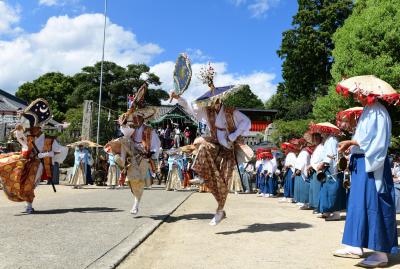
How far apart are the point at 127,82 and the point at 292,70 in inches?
617

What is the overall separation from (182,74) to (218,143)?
1.83m

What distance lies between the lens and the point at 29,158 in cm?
862

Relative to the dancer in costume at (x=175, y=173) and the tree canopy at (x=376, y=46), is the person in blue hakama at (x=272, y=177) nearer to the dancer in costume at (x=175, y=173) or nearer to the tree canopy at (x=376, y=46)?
the dancer in costume at (x=175, y=173)

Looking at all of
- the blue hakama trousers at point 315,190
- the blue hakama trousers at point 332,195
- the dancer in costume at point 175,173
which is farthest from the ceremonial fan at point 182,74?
the dancer in costume at point 175,173

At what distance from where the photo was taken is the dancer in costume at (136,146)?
7.99 metres

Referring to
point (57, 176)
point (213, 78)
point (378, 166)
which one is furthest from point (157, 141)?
point (57, 176)

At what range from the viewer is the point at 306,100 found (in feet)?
128

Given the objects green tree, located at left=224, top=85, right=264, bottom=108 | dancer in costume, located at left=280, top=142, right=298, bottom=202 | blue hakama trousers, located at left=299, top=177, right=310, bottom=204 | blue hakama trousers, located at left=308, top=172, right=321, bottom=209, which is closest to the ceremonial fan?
blue hakama trousers, located at left=308, top=172, right=321, bottom=209

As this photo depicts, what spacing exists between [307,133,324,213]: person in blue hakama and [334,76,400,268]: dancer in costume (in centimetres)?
388

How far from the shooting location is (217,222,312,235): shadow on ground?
6.80 meters

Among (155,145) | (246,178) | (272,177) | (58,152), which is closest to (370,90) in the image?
(155,145)

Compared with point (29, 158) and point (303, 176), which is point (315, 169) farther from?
point (29, 158)

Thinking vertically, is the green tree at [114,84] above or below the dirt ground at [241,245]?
above

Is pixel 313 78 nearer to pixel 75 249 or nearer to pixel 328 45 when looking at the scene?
pixel 328 45
